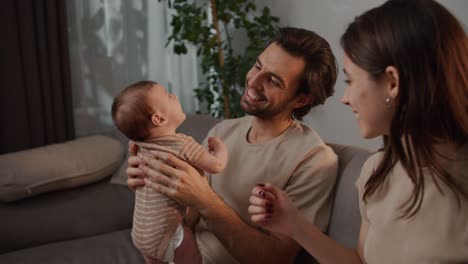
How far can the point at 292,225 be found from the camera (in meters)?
1.26

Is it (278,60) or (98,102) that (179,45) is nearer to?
(98,102)

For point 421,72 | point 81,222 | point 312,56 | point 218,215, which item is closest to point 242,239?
point 218,215

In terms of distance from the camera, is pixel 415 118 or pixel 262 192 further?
pixel 262 192

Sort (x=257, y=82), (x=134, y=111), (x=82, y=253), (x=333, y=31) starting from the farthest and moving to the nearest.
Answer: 1. (x=333, y=31)
2. (x=82, y=253)
3. (x=257, y=82)
4. (x=134, y=111)

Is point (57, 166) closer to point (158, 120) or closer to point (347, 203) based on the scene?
point (158, 120)

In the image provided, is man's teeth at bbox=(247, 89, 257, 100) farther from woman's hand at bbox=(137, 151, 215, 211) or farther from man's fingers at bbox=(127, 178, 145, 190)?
man's fingers at bbox=(127, 178, 145, 190)

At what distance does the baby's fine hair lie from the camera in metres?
1.46

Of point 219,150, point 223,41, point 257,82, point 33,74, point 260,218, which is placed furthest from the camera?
point 223,41

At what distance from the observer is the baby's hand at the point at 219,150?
1522mm

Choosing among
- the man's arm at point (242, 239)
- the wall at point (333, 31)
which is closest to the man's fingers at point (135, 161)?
the man's arm at point (242, 239)

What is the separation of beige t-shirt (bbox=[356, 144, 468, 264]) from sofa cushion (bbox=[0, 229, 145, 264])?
1126 millimetres

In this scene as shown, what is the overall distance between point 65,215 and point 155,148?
100 centimetres

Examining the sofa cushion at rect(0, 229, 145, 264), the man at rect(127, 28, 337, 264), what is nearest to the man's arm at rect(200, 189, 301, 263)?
the man at rect(127, 28, 337, 264)

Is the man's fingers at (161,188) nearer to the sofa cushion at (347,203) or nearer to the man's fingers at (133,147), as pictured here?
the man's fingers at (133,147)
